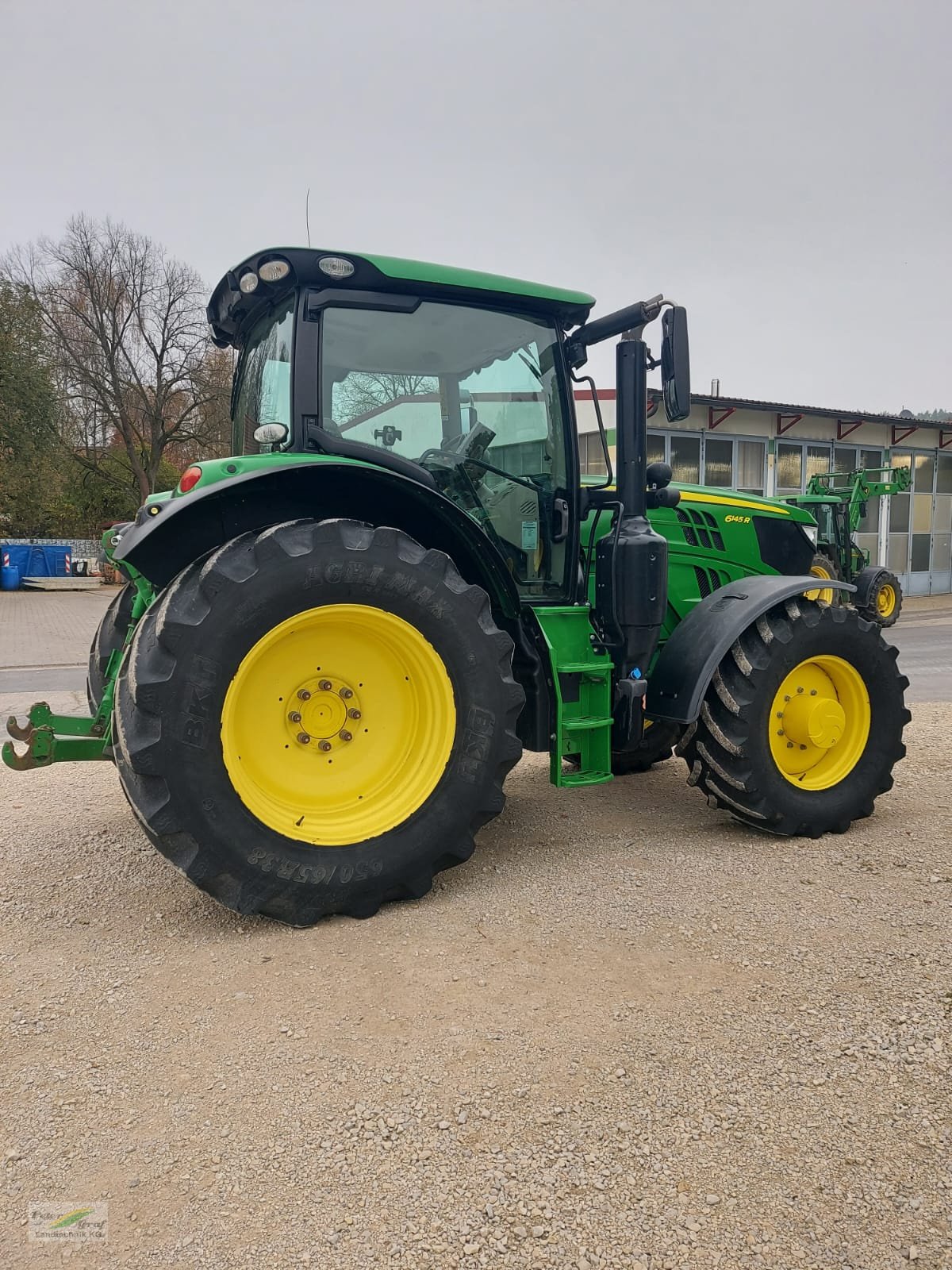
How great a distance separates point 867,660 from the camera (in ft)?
13.8

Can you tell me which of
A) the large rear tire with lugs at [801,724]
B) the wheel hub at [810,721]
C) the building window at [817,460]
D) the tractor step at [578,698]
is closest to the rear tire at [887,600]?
the building window at [817,460]

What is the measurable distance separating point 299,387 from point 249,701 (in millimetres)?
1236

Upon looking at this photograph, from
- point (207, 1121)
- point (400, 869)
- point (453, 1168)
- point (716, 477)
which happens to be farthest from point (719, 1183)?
point (716, 477)

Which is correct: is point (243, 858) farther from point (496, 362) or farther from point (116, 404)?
point (116, 404)

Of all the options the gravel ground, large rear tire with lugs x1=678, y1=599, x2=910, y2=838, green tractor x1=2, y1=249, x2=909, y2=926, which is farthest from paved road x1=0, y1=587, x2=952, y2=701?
the gravel ground

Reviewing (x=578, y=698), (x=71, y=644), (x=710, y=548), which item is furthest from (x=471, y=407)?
(x=71, y=644)

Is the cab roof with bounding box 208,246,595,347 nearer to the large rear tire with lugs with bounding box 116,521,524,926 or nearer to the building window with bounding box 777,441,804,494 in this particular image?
the large rear tire with lugs with bounding box 116,521,524,926

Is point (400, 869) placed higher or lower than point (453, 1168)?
higher

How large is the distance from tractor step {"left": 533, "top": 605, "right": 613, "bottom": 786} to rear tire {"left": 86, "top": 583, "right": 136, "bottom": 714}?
2.00 m

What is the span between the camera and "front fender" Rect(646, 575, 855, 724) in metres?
3.87

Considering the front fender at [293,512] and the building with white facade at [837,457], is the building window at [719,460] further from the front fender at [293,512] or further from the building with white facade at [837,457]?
the front fender at [293,512]

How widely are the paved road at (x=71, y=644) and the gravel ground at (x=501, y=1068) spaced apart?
5652 millimetres

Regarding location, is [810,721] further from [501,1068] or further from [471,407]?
[501,1068]

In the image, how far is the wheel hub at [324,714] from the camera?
10.8 ft
